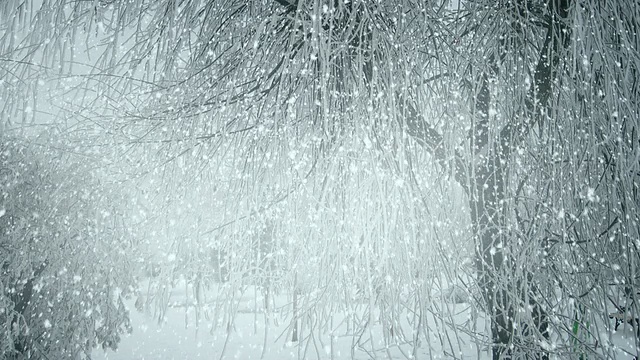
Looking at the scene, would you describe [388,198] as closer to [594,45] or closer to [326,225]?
[326,225]

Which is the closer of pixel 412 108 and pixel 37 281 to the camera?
pixel 412 108

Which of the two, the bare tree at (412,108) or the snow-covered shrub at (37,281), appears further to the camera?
the snow-covered shrub at (37,281)

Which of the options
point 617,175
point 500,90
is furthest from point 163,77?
point 617,175

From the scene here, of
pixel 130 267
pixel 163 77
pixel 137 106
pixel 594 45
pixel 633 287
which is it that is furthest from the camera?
pixel 130 267

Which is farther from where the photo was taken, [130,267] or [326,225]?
[130,267]

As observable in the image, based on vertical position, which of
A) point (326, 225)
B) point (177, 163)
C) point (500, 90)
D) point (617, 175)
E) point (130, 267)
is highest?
point (500, 90)

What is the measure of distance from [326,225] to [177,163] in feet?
3.20

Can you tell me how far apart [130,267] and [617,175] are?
626cm

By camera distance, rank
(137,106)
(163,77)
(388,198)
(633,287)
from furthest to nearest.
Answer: (137,106) < (163,77) < (388,198) < (633,287)

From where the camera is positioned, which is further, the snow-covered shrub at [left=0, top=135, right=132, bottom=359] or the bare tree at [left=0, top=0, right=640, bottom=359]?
the snow-covered shrub at [left=0, top=135, right=132, bottom=359]

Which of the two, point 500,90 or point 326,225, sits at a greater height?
point 500,90

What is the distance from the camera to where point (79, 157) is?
2467 millimetres

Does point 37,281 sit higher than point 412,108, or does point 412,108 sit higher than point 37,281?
point 412,108

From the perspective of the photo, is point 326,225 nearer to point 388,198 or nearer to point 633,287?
point 388,198
